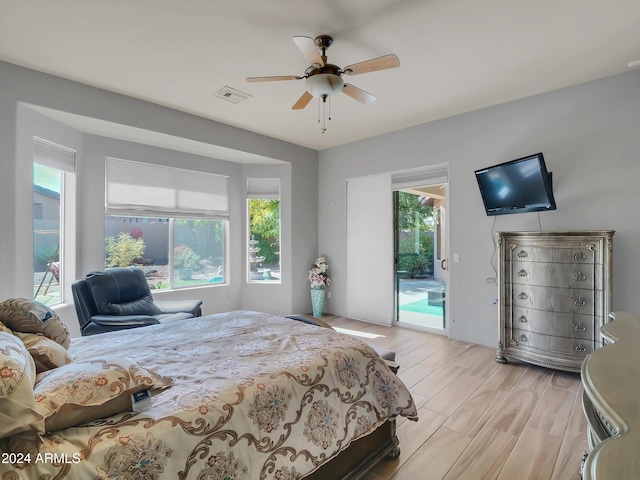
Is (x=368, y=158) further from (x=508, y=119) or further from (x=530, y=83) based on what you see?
(x=530, y=83)

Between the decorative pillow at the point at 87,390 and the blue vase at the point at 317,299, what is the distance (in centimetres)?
422

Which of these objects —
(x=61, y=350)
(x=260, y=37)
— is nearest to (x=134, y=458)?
(x=61, y=350)

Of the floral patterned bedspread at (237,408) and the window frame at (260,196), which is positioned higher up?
the window frame at (260,196)

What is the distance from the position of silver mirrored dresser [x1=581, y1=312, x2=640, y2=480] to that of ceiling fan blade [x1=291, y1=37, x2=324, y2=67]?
7.57 feet

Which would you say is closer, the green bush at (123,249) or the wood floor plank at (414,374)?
the wood floor plank at (414,374)

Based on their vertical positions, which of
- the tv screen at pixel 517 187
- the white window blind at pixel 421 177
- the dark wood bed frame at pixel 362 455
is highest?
the white window blind at pixel 421 177

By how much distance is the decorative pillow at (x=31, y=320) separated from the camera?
5.10 ft

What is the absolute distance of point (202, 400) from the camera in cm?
125

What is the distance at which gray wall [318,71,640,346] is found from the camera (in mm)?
3033

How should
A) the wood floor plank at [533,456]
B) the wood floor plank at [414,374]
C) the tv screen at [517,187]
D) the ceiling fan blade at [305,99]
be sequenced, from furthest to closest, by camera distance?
the tv screen at [517,187] < the wood floor plank at [414,374] < the ceiling fan blade at [305,99] < the wood floor plank at [533,456]

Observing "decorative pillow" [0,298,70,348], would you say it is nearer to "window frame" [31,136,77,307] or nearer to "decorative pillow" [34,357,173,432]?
"decorative pillow" [34,357,173,432]

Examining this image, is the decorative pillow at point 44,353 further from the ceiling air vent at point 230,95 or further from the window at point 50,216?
the ceiling air vent at point 230,95

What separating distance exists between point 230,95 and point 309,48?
5.36ft

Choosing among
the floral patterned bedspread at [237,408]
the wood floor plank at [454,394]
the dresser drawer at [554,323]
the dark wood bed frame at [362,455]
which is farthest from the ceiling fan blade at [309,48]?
the dresser drawer at [554,323]
